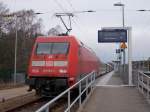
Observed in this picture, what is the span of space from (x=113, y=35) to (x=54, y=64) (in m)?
8.41

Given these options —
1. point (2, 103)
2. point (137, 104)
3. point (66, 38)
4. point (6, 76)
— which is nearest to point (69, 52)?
point (66, 38)

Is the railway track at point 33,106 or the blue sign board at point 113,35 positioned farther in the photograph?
the blue sign board at point 113,35

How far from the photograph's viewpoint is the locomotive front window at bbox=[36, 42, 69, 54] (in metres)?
22.1

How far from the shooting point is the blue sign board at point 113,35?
28.8m

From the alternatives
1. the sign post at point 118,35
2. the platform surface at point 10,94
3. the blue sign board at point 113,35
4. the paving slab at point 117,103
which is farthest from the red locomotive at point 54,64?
the blue sign board at point 113,35

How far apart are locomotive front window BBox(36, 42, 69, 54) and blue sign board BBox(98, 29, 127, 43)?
719cm

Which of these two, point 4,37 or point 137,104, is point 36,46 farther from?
point 4,37

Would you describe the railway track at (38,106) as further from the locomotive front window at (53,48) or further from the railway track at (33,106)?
the locomotive front window at (53,48)

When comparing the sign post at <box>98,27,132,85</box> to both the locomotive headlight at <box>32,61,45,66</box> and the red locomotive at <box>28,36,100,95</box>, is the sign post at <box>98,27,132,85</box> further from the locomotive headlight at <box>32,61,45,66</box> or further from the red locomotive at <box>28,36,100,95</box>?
the locomotive headlight at <box>32,61,45,66</box>

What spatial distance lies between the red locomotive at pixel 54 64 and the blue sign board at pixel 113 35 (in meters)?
6.73

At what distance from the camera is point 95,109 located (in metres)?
15.4

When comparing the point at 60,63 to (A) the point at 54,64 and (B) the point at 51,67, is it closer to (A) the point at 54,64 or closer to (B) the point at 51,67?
(A) the point at 54,64

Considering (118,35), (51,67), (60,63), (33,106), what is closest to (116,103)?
(33,106)

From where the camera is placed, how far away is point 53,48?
22.3 m
